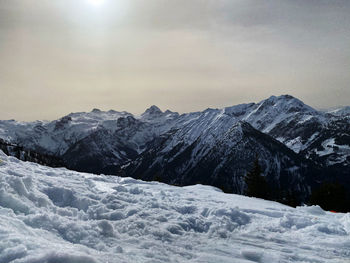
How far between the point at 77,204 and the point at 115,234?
3167 millimetres

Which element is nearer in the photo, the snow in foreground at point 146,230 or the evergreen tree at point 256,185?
the snow in foreground at point 146,230

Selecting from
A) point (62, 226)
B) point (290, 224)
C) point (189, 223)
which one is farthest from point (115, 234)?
point (290, 224)

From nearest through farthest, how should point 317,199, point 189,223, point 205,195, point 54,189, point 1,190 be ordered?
point 1,190 < point 189,223 < point 54,189 < point 205,195 < point 317,199

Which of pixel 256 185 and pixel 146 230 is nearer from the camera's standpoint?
pixel 146 230

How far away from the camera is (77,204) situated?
40.8ft

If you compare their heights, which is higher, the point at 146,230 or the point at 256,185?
the point at 146,230

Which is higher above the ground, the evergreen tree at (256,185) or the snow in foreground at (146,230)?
the snow in foreground at (146,230)

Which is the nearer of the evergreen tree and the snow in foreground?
the snow in foreground

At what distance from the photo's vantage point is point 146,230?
34.6 feet

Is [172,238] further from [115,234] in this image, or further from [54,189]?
[54,189]

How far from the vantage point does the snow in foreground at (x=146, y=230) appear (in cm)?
822

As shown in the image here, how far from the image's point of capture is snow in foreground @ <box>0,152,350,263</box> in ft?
27.0

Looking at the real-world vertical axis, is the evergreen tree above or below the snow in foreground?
below

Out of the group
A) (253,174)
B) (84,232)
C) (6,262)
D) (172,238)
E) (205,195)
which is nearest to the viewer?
(6,262)
